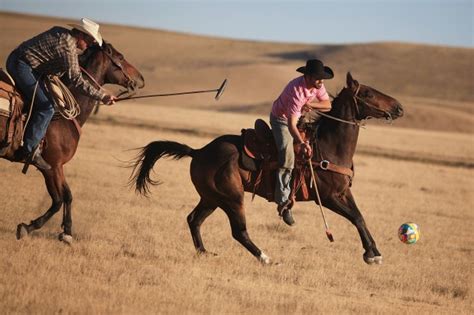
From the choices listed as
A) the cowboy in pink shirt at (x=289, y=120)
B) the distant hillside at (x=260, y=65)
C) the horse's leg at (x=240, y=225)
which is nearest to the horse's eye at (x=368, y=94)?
the cowboy in pink shirt at (x=289, y=120)

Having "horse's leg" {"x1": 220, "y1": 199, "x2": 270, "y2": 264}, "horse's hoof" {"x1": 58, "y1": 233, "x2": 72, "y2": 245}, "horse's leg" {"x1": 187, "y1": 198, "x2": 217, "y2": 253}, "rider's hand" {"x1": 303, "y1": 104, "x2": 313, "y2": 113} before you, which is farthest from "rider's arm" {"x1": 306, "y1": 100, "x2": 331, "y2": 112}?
"horse's hoof" {"x1": 58, "y1": 233, "x2": 72, "y2": 245}

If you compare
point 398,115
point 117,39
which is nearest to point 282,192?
point 398,115

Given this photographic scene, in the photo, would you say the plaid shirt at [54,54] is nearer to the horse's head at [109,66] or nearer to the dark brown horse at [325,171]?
the horse's head at [109,66]

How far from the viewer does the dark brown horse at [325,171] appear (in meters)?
10.8

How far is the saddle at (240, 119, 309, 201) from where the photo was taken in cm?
1088

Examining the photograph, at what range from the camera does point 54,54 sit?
10508mm

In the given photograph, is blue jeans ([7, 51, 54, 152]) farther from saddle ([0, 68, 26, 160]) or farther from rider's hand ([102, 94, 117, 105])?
rider's hand ([102, 94, 117, 105])

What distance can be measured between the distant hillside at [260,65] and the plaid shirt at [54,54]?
57.8 m

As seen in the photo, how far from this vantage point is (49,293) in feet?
26.2

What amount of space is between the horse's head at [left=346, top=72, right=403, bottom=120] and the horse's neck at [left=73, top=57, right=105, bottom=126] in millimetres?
3462

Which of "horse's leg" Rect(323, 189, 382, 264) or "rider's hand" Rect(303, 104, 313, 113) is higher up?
"rider's hand" Rect(303, 104, 313, 113)

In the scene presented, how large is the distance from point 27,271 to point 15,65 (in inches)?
119

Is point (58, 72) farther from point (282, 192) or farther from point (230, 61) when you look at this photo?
point (230, 61)

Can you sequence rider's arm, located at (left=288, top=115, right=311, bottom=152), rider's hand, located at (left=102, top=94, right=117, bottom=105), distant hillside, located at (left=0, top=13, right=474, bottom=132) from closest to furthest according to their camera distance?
1. rider's arm, located at (left=288, top=115, right=311, bottom=152)
2. rider's hand, located at (left=102, top=94, right=117, bottom=105)
3. distant hillside, located at (left=0, top=13, right=474, bottom=132)
